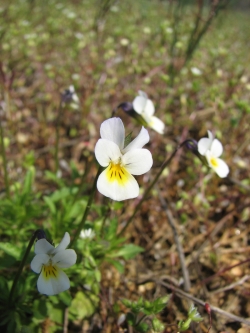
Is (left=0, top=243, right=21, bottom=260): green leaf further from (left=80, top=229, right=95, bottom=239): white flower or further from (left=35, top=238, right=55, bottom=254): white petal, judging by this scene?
(left=35, top=238, right=55, bottom=254): white petal

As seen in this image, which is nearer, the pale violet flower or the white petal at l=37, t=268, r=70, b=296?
the white petal at l=37, t=268, r=70, b=296

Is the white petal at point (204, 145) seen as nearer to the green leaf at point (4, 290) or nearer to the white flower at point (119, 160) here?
the white flower at point (119, 160)

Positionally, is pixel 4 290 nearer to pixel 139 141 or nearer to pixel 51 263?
pixel 51 263

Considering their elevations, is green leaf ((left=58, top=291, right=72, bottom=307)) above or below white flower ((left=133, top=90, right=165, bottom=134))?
below

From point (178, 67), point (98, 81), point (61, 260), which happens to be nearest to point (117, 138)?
point (61, 260)

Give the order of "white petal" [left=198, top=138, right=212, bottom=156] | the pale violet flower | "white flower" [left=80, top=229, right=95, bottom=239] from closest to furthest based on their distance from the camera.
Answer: "white petal" [left=198, top=138, right=212, bottom=156]
"white flower" [left=80, top=229, right=95, bottom=239]
the pale violet flower

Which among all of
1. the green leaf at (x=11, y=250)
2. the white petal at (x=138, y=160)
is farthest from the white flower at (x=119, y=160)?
the green leaf at (x=11, y=250)

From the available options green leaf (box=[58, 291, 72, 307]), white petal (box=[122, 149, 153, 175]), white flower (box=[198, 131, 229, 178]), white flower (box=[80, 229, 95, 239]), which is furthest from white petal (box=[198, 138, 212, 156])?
→ green leaf (box=[58, 291, 72, 307])
